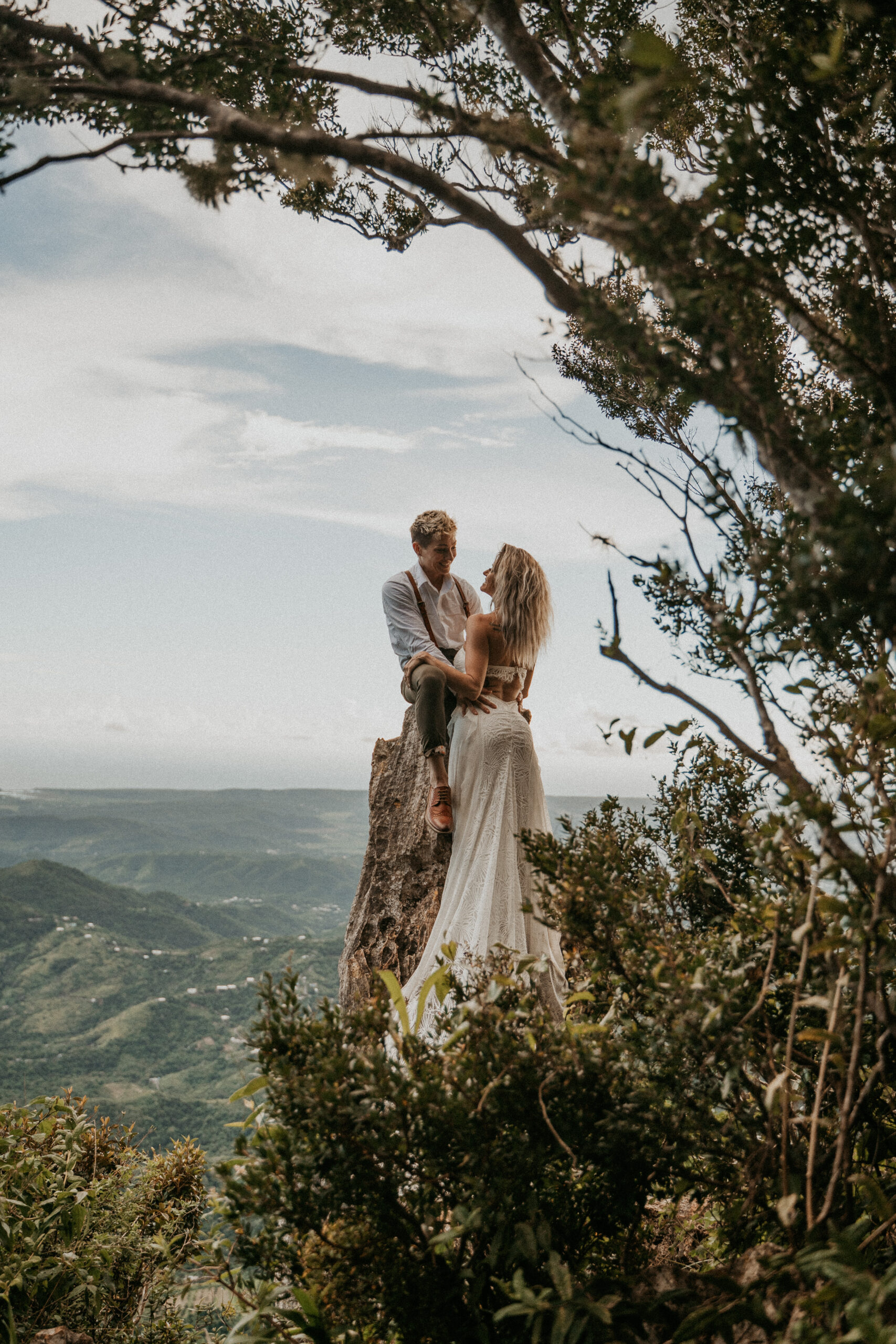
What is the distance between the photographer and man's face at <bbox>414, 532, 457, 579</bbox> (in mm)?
5297

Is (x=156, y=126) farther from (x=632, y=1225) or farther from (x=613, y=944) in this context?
(x=632, y=1225)

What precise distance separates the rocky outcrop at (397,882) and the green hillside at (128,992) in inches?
1398

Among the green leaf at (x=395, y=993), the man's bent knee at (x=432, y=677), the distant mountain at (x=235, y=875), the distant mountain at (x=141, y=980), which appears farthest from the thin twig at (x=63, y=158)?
the distant mountain at (x=235, y=875)

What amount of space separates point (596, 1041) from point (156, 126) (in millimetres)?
2897

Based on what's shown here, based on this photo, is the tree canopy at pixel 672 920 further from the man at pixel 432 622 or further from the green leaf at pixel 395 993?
the man at pixel 432 622

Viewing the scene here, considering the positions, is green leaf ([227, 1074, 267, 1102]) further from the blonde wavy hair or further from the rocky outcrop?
the blonde wavy hair

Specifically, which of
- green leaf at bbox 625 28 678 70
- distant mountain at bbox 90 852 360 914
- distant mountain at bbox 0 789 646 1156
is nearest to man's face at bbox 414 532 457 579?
green leaf at bbox 625 28 678 70

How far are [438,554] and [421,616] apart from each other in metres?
0.43

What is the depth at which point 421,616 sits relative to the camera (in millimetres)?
5281

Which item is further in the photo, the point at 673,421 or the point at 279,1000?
the point at 673,421

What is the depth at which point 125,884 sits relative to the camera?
165750 mm

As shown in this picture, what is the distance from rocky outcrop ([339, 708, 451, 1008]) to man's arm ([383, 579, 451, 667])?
766mm

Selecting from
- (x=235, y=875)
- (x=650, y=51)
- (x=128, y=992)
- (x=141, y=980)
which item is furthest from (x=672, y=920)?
(x=235, y=875)

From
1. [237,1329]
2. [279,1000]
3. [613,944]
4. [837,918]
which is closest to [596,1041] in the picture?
[613,944]
